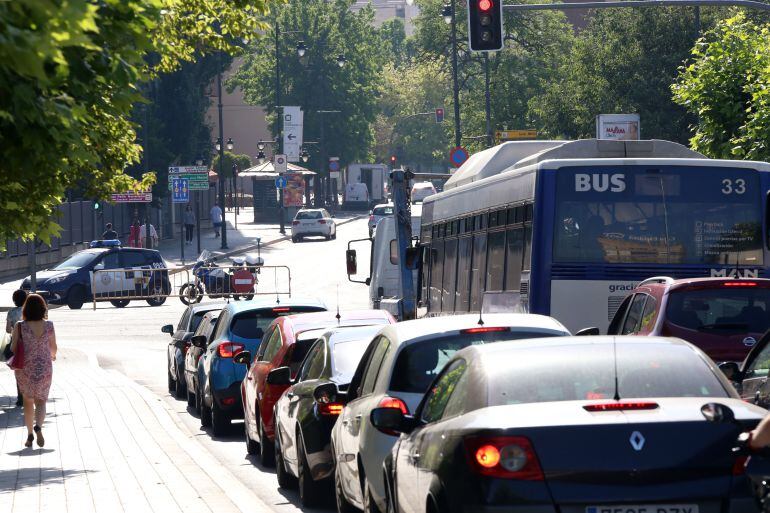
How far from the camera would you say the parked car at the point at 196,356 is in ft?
64.6

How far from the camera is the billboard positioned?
5047 cm

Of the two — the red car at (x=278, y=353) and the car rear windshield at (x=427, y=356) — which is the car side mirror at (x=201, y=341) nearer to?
the red car at (x=278, y=353)

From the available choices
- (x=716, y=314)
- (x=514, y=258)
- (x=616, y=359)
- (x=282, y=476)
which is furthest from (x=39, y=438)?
(x=616, y=359)

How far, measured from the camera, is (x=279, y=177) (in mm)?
82438

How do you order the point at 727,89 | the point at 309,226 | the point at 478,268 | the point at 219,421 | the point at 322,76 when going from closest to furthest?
the point at 219,421, the point at 478,268, the point at 727,89, the point at 309,226, the point at 322,76

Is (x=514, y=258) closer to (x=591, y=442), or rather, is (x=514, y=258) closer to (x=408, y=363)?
(x=408, y=363)

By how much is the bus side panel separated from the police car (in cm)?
2744

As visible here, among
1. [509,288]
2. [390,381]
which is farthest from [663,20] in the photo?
[390,381]

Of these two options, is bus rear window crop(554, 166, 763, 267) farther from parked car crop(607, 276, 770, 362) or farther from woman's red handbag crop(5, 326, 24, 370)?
woman's red handbag crop(5, 326, 24, 370)

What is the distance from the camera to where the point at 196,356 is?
2077 cm

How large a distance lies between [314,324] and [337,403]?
3325 millimetres

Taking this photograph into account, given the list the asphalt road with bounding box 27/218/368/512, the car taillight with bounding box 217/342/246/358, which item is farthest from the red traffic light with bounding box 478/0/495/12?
the car taillight with bounding box 217/342/246/358

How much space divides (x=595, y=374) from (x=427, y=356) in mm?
2417

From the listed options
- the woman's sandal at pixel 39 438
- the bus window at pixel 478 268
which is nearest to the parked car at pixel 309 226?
the bus window at pixel 478 268
